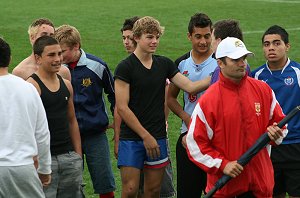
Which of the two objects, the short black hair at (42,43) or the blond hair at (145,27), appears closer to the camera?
the short black hair at (42,43)

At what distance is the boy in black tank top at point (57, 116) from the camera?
7355 mm

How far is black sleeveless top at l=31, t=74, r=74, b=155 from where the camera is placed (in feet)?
24.1

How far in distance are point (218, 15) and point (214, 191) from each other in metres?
18.2

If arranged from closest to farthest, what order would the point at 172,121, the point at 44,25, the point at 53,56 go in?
the point at 53,56, the point at 44,25, the point at 172,121

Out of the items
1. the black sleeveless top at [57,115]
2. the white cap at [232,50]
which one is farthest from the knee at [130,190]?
the white cap at [232,50]

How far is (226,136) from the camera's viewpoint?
657cm

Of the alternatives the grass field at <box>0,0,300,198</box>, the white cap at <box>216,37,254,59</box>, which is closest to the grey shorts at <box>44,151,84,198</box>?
the white cap at <box>216,37,254,59</box>

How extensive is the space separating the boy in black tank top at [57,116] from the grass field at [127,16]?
9.48 m

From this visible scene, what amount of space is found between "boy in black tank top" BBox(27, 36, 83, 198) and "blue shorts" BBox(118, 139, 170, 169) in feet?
1.41

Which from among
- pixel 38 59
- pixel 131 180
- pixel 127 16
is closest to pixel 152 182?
pixel 131 180

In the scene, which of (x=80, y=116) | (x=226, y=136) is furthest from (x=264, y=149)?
(x=80, y=116)

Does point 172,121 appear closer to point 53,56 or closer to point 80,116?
point 80,116

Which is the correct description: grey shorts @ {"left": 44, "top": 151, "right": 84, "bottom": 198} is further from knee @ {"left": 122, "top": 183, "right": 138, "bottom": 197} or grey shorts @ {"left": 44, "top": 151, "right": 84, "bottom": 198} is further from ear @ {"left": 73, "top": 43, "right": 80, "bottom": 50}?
ear @ {"left": 73, "top": 43, "right": 80, "bottom": 50}

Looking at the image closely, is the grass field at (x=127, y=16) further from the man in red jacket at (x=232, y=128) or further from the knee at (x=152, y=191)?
the man in red jacket at (x=232, y=128)
